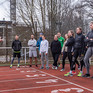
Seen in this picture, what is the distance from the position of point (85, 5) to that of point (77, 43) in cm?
1815

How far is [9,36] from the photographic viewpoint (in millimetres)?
14508

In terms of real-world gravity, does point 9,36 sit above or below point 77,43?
above

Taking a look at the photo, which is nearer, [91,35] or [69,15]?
[91,35]

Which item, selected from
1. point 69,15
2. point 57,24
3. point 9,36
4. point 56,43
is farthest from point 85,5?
point 56,43

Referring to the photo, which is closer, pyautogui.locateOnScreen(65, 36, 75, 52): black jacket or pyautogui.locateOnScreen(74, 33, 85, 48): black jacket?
pyautogui.locateOnScreen(74, 33, 85, 48): black jacket

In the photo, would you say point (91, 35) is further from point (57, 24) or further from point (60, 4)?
point (60, 4)

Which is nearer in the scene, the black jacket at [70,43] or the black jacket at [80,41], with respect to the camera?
the black jacket at [80,41]

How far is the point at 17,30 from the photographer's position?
1695 cm

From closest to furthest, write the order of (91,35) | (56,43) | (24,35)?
(91,35) < (56,43) < (24,35)

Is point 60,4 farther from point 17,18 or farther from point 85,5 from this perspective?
point 85,5

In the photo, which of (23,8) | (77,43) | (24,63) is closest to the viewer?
(77,43)

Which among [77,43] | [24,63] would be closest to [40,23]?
[24,63]

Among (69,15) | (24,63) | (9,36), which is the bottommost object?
(24,63)

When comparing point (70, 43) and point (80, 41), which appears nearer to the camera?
point (80, 41)
